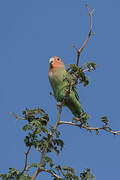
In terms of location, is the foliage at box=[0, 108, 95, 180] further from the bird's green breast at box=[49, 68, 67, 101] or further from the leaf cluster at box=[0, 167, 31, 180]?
the bird's green breast at box=[49, 68, 67, 101]

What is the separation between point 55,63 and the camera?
7316mm

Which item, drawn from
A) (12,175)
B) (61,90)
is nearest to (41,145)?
(12,175)

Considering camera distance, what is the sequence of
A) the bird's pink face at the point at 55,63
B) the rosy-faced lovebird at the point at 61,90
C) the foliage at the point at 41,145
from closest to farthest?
the foliage at the point at 41,145 → the rosy-faced lovebird at the point at 61,90 → the bird's pink face at the point at 55,63

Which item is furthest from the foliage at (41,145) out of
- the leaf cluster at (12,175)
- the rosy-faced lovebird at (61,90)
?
the rosy-faced lovebird at (61,90)

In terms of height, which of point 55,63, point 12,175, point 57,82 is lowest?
point 12,175

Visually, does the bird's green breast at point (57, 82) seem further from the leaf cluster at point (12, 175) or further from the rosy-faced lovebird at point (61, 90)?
the leaf cluster at point (12, 175)

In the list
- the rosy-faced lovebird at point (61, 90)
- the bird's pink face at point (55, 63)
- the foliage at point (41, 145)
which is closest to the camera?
the foliage at point (41, 145)

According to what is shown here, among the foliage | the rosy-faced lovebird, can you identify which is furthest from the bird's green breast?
the foliage

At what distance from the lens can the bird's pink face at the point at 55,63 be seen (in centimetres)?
719

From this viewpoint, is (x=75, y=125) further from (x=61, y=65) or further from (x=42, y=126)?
(x=61, y=65)

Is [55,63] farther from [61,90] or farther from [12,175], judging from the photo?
[12,175]

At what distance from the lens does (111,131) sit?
3.64 metres

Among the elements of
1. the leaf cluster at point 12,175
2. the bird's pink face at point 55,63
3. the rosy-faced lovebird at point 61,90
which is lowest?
the leaf cluster at point 12,175

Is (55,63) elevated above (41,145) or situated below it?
above
